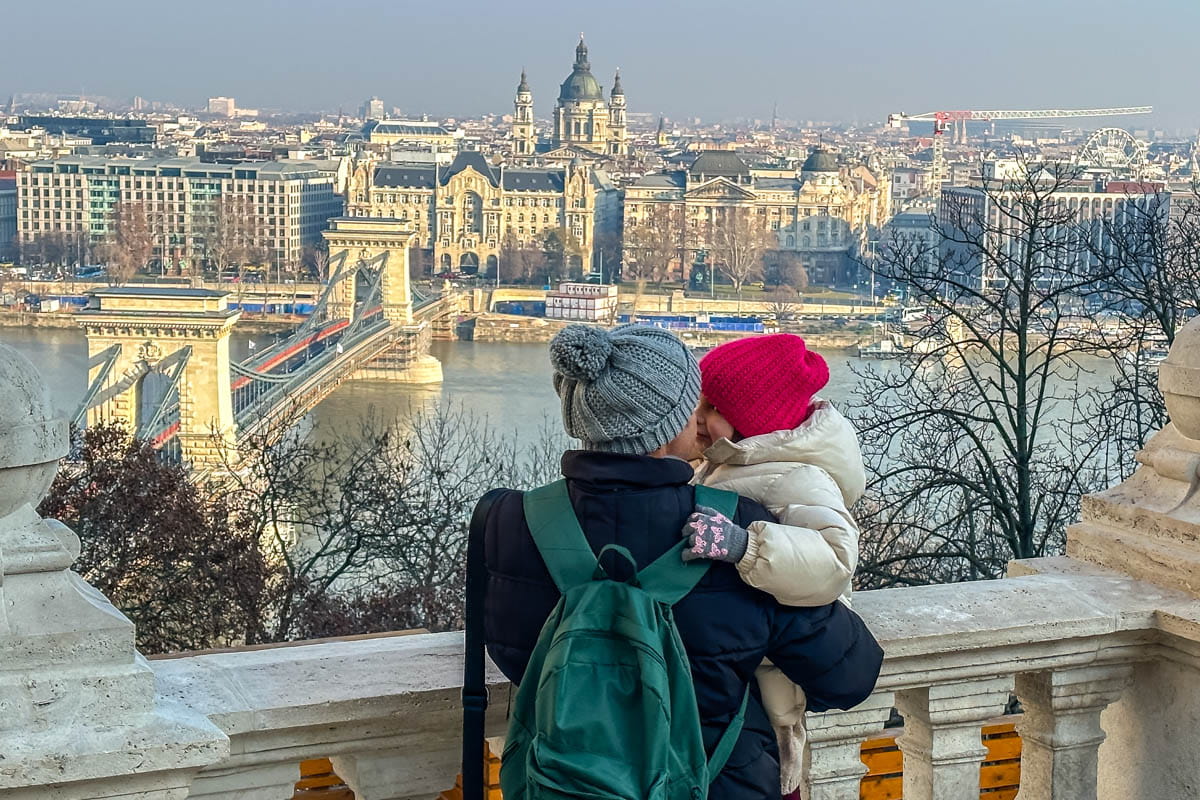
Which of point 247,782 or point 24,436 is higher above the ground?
point 24,436

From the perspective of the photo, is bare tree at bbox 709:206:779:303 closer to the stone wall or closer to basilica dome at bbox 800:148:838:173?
basilica dome at bbox 800:148:838:173

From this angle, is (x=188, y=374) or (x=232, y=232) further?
(x=232, y=232)

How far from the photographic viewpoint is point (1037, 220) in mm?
6672

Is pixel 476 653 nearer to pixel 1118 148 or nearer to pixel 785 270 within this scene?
pixel 785 270

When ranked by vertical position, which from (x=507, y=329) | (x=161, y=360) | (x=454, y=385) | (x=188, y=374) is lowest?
(x=454, y=385)

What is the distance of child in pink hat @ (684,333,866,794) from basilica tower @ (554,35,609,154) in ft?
232

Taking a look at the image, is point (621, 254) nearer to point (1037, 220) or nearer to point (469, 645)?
point (1037, 220)

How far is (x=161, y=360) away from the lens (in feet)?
62.4

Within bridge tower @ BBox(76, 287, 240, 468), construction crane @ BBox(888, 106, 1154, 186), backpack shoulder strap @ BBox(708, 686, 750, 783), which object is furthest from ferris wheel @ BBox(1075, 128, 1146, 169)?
backpack shoulder strap @ BBox(708, 686, 750, 783)

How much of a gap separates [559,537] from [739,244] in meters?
47.7

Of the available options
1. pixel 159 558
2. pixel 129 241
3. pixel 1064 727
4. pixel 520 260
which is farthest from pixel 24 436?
pixel 520 260

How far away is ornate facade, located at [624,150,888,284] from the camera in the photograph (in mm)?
49938

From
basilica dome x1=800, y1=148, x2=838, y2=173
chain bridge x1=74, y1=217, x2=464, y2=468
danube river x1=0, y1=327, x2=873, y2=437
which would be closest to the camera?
chain bridge x1=74, y1=217, x2=464, y2=468

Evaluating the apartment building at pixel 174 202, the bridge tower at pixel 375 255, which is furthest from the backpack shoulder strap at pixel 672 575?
the apartment building at pixel 174 202
